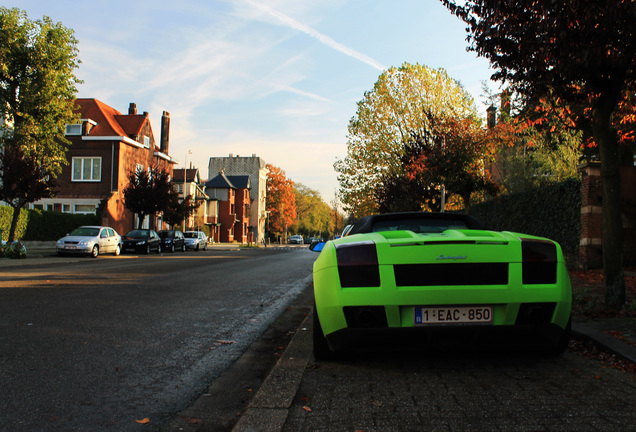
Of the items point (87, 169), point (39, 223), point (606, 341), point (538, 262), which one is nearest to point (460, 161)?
point (606, 341)

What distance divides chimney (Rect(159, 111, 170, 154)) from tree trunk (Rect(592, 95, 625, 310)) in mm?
50602

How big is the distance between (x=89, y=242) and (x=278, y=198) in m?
67.6

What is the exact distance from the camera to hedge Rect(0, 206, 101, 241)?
90.1 feet

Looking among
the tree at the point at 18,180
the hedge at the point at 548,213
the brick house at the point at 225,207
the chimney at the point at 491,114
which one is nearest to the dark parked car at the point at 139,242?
the tree at the point at 18,180

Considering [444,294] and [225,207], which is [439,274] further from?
[225,207]

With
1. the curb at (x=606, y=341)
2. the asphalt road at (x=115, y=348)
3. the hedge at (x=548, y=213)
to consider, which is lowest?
the asphalt road at (x=115, y=348)

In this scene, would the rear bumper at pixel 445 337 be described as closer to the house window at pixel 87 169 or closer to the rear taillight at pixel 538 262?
the rear taillight at pixel 538 262

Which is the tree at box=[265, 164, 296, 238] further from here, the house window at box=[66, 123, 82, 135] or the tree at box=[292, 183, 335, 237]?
the house window at box=[66, 123, 82, 135]

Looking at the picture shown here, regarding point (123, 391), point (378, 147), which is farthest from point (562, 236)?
point (378, 147)

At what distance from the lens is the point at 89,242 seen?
79.0ft

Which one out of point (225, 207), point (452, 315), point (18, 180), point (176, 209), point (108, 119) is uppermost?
point (108, 119)

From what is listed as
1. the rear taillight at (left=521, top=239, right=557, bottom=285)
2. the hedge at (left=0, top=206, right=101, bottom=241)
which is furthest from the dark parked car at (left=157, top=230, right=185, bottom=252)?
the rear taillight at (left=521, top=239, right=557, bottom=285)

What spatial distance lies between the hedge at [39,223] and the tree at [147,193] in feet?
11.2

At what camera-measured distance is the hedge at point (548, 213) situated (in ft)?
43.4
